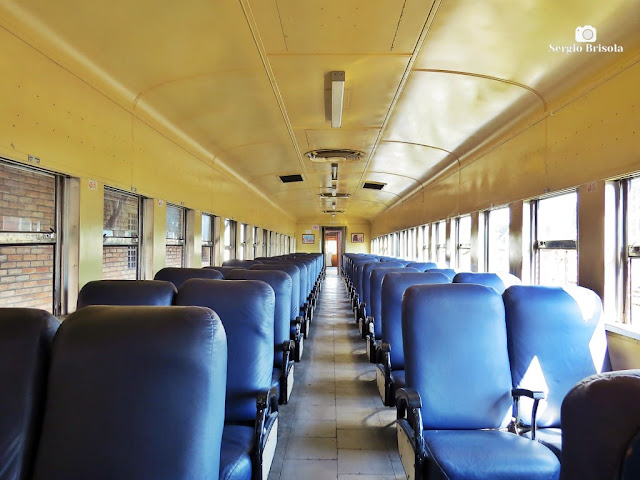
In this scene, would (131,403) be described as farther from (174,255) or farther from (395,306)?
(174,255)

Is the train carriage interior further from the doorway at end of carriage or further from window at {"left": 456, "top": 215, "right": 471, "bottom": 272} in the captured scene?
the doorway at end of carriage

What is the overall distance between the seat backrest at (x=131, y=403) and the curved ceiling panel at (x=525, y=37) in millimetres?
2536

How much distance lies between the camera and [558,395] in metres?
2.05

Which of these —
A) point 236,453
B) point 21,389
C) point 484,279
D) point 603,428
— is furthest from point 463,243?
point 21,389

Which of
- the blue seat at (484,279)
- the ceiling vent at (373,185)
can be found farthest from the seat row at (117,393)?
the ceiling vent at (373,185)

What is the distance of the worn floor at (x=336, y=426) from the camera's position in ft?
7.80

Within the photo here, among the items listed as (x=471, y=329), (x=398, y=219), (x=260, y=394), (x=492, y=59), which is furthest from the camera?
(x=398, y=219)

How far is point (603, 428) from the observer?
68cm

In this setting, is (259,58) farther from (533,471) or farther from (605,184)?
(533,471)

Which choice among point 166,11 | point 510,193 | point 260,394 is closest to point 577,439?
point 260,394

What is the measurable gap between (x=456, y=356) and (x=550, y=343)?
1.90ft

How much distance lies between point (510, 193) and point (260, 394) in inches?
150

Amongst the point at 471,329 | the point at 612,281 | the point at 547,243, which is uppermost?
the point at 547,243

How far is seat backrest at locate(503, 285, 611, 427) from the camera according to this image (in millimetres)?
2049
